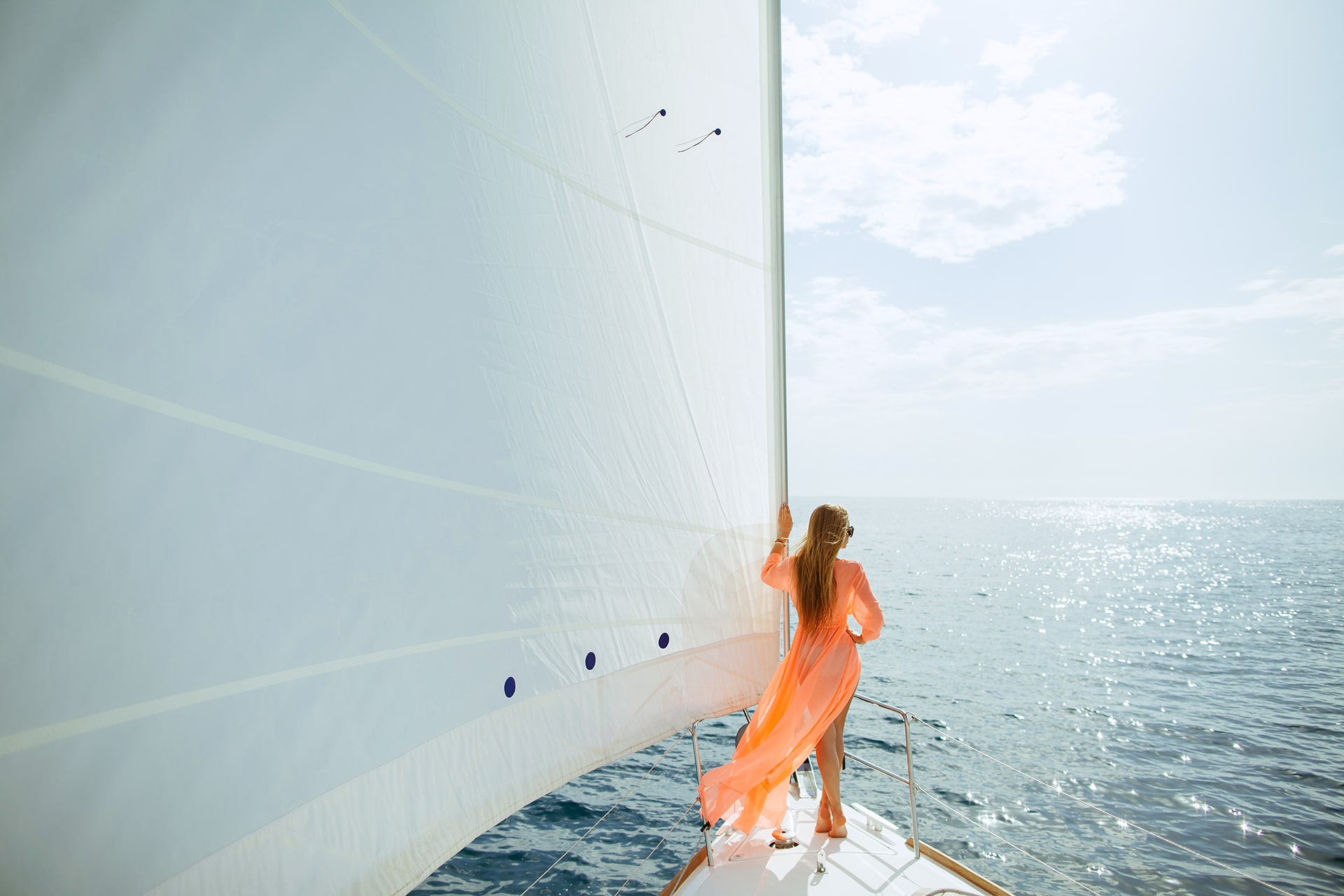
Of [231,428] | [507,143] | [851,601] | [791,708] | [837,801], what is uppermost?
[507,143]

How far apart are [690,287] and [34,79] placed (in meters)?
1.65

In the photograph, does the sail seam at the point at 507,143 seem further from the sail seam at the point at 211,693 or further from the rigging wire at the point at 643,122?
the sail seam at the point at 211,693

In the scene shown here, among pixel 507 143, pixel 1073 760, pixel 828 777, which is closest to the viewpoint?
pixel 507 143

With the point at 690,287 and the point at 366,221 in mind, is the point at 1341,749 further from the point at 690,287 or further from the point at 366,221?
the point at 366,221

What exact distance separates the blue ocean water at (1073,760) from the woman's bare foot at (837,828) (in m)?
0.65

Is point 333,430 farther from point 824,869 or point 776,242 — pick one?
point 824,869

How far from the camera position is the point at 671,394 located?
211 centimetres

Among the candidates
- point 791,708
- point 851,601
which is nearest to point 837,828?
point 791,708

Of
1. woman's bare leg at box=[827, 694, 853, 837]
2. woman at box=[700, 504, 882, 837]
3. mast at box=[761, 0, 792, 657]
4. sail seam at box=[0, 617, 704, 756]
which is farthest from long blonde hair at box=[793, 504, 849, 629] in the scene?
sail seam at box=[0, 617, 704, 756]

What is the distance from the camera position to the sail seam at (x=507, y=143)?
A: 1343 millimetres

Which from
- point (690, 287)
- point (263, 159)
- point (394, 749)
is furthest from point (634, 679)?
point (263, 159)

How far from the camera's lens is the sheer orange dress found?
2.20 meters

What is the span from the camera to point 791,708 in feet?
7.42

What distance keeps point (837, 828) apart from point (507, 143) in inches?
101
